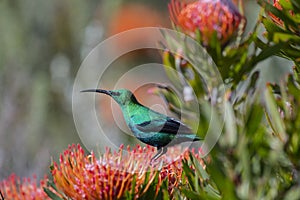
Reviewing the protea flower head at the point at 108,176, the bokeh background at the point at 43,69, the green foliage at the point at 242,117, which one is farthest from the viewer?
the bokeh background at the point at 43,69

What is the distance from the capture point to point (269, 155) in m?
0.65

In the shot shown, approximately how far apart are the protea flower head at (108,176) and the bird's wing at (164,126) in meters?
0.07

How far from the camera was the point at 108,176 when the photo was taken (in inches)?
34.4

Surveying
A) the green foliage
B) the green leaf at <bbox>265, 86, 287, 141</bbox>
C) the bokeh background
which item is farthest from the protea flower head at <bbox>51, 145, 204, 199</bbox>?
the bokeh background

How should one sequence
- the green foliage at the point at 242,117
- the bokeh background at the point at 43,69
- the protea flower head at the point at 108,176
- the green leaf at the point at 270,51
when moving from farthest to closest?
the bokeh background at the point at 43,69
the protea flower head at the point at 108,176
the green leaf at the point at 270,51
the green foliage at the point at 242,117

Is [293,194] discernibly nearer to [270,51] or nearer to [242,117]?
[242,117]

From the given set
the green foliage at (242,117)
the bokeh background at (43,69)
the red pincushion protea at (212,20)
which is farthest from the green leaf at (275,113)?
the bokeh background at (43,69)

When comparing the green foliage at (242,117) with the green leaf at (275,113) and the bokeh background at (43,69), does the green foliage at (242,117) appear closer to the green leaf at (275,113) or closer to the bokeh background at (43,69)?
the green leaf at (275,113)

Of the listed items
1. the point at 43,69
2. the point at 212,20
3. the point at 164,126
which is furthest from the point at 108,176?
the point at 43,69

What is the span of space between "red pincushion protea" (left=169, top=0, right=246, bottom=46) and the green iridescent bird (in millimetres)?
155

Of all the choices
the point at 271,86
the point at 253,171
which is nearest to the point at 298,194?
the point at 253,171

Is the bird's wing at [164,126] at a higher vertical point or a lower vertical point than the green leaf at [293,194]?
higher

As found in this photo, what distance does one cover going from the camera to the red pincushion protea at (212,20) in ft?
2.74

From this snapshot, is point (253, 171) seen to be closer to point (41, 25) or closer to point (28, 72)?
point (28, 72)
